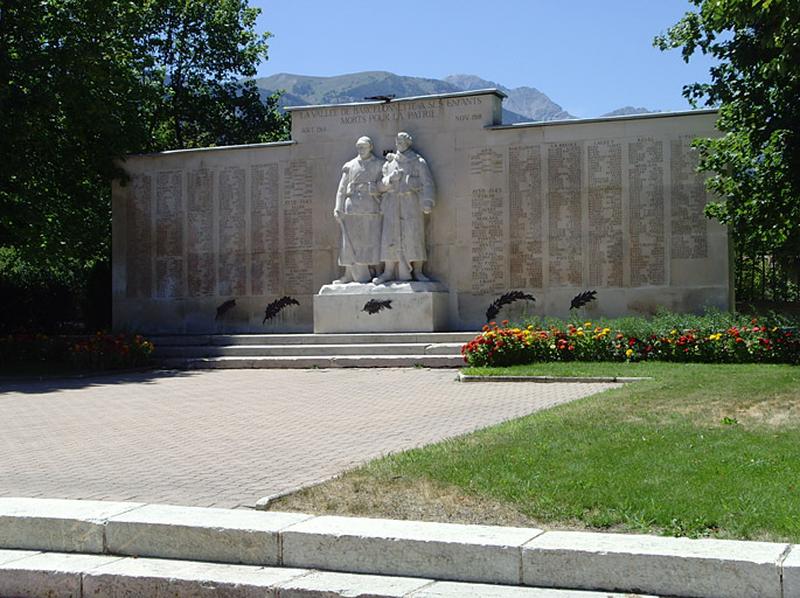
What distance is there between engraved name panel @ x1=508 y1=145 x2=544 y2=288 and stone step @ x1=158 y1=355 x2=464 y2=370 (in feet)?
10.1

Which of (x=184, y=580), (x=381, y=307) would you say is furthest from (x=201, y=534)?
(x=381, y=307)

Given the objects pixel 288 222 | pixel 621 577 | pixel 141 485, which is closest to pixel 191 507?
pixel 141 485

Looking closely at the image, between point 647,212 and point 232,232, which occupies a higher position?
point 647,212

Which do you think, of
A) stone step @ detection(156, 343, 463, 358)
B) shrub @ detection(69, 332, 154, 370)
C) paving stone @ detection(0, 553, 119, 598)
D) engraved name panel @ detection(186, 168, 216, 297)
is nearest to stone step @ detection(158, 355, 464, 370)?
stone step @ detection(156, 343, 463, 358)

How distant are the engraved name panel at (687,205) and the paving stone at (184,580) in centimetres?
1490

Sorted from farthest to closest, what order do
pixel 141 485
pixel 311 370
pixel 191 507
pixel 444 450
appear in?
pixel 311 370 < pixel 444 450 < pixel 141 485 < pixel 191 507

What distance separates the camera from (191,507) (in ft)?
21.0

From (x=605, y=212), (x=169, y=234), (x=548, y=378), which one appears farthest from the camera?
(x=169, y=234)

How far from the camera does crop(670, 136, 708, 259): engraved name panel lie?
1894 cm

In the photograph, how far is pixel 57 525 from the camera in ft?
20.4

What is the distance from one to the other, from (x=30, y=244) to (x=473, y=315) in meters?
9.47

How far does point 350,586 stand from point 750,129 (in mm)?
13040

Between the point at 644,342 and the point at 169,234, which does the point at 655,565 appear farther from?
the point at 169,234

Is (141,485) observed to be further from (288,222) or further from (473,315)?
(288,222)
